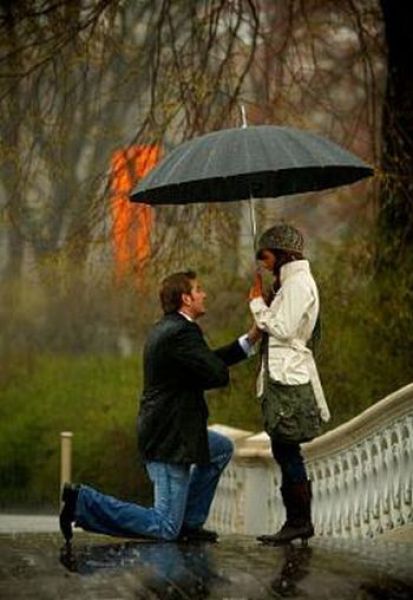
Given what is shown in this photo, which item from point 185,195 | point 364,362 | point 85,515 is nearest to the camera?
point 85,515

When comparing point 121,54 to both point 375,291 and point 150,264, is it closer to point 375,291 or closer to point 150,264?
point 150,264

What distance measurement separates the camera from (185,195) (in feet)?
31.8

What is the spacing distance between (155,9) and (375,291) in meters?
3.83

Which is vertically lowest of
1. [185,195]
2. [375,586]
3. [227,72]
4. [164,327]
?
[375,586]

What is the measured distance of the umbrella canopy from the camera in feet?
29.0

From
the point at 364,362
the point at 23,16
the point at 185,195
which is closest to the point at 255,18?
the point at 23,16

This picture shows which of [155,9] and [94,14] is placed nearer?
[94,14]

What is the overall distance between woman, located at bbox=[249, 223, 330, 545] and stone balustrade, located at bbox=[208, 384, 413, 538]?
1.35 metres

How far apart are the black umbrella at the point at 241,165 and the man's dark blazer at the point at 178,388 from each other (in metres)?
0.72

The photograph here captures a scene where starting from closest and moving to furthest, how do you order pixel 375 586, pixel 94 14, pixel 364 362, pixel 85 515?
1. pixel 375 586
2. pixel 85 515
3. pixel 94 14
4. pixel 364 362

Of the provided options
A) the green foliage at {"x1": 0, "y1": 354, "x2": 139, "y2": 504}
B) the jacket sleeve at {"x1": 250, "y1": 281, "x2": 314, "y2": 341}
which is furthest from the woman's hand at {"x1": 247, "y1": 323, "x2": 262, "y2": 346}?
the green foliage at {"x1": 0, "y1": 354, "x2": 139, "y2": 504}

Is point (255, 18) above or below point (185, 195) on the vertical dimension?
above

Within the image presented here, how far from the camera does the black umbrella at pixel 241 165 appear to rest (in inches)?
348

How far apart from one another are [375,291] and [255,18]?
10.4 feet
